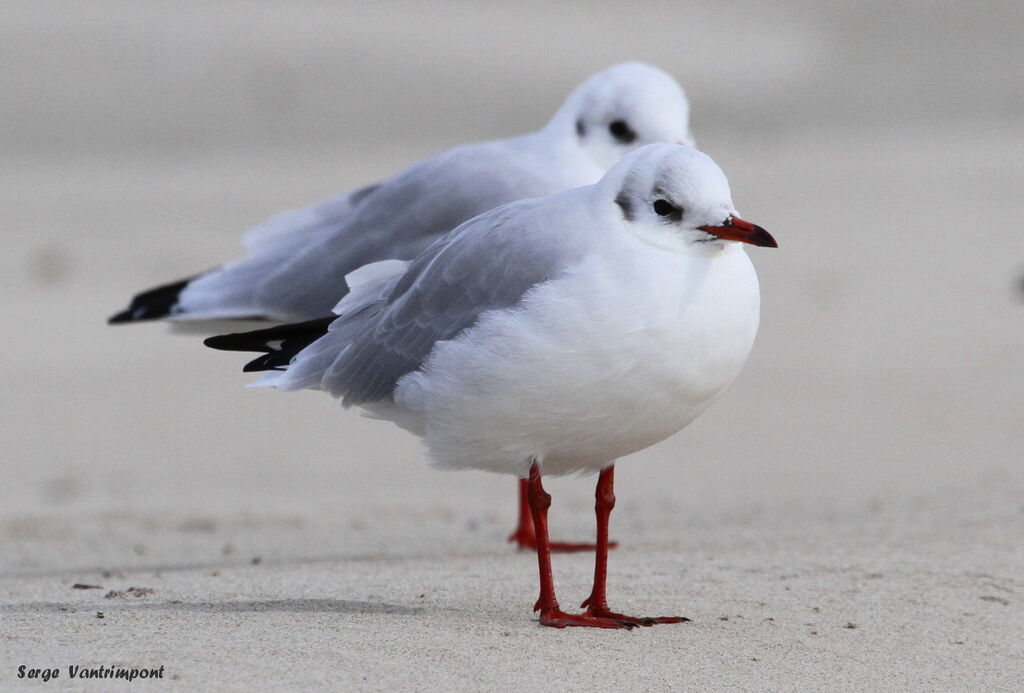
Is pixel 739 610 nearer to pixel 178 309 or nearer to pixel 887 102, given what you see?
pixel 178 309

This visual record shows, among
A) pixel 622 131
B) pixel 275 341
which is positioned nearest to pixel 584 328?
pixel 275 341

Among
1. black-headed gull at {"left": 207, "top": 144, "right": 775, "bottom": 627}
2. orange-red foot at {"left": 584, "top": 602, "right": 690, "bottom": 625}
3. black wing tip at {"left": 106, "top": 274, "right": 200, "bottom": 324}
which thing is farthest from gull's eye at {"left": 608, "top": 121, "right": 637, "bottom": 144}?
orange-red foot at {"left": 584, "top": 602, "right": 690, "bottom": 625}

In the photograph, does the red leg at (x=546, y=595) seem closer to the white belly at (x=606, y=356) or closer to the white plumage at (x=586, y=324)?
the white plumage at (x=586, y=324)

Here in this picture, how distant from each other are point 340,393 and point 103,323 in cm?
622

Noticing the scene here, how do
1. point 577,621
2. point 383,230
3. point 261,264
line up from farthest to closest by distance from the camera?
point 261,264, point 383,230, point 577,621

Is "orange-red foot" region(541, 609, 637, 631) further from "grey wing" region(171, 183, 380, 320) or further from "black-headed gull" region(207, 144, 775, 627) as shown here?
"grey wing" region(171, 183, 380, 320)

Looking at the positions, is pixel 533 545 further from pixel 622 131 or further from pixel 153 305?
pixel 153 305

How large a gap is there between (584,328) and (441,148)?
43.2ft

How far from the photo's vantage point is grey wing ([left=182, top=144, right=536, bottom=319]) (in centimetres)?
616

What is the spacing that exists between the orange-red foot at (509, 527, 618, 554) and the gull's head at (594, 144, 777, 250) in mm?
2060

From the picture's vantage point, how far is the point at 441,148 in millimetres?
16938

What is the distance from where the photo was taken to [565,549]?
6.05 meters

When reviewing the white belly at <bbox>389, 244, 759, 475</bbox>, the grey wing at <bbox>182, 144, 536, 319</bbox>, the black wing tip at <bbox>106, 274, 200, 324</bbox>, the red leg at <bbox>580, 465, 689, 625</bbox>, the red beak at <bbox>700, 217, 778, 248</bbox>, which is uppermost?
the grey wing at <bbox>182, 144, 536, 319</bbox>

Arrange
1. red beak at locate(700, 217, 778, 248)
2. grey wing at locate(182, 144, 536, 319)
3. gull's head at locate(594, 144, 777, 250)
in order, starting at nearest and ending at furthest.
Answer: red beak at locate(700, 217, 778, 248), gull's head at locate(594, 144, 777, 250), grey wing at locate(182, 144, 536, 319)
